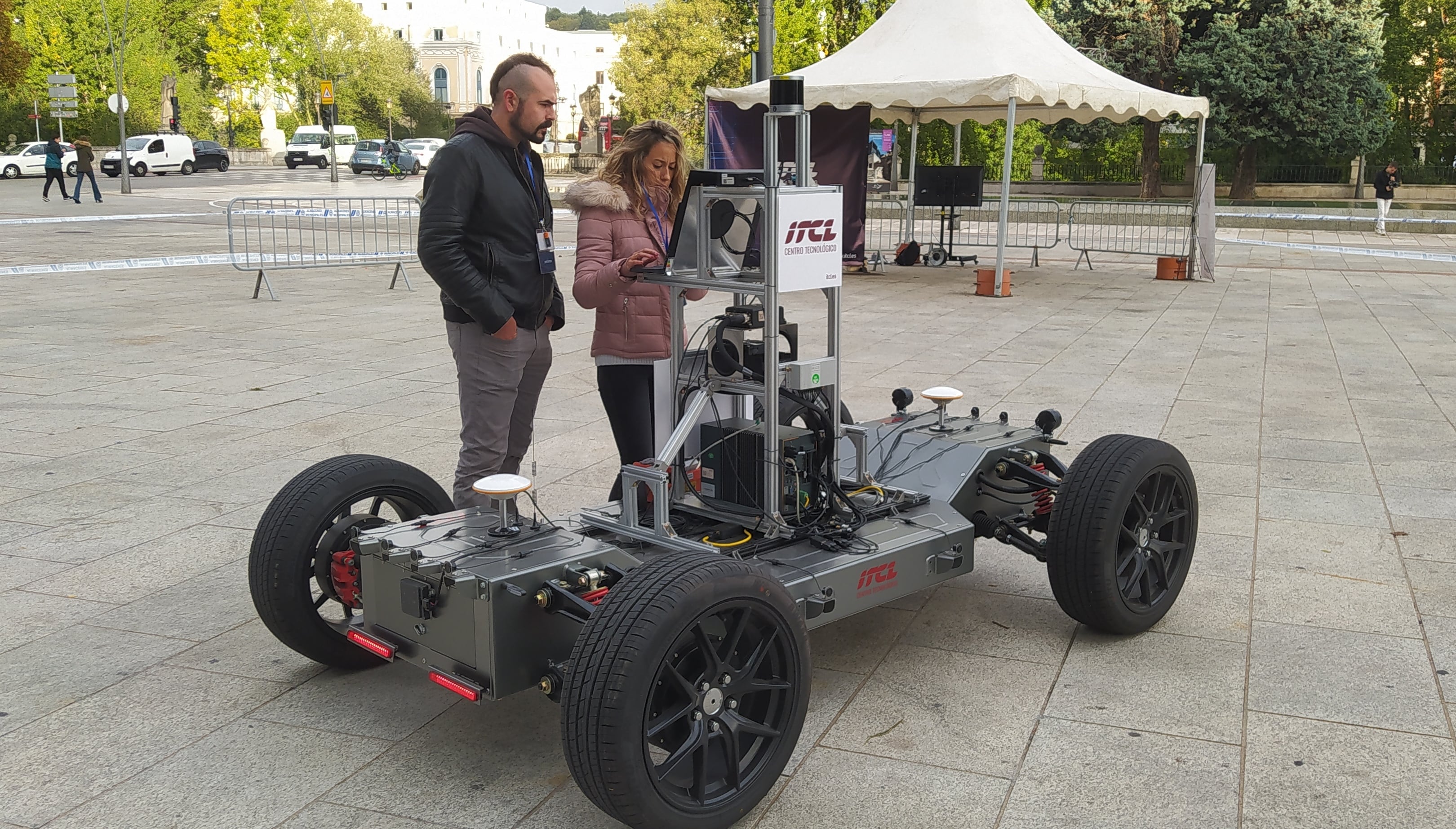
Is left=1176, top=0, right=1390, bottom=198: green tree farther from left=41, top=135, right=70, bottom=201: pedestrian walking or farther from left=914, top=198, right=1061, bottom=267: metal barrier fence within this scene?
left=41, top=135, right=70, bottom=201: pedestrian walking

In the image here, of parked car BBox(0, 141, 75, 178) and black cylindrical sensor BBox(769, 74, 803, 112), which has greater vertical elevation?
parked car BBox(0, 141, 75, 178)

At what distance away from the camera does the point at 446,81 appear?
393 feet

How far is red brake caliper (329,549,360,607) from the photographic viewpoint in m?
3.75

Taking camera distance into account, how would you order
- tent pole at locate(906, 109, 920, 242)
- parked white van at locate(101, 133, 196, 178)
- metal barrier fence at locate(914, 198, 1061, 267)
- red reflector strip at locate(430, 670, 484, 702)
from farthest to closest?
parked white van at locate(101, 133, 196, 178)
metal barrier fence at locate(914, 198, 1061, 267)
tent pole at locate(906, 109, 920, 242)
red reflector strip at locate(430, 670, 484, 702)

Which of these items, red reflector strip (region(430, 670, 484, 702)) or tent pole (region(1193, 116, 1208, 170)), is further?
tent pole (region(1193, 116, 1208, 170))

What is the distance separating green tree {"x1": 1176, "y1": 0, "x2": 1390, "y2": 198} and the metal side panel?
34.2 m

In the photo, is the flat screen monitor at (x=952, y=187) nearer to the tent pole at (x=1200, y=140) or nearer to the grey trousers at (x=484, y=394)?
the tent pole at (x=1200, y=140)

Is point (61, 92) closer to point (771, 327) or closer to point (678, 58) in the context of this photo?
point (678, 58)

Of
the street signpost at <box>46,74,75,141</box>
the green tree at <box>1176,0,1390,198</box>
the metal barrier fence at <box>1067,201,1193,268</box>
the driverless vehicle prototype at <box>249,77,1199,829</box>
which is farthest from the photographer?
the street signpost at <box>46,74,75,141</box>

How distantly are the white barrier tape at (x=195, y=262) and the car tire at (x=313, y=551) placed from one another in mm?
11331

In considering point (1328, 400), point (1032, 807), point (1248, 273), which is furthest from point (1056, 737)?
point (1248, 273)

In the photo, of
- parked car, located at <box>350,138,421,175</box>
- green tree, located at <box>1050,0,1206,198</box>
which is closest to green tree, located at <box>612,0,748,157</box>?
parked car, located at <box>350,138,421,175</box>

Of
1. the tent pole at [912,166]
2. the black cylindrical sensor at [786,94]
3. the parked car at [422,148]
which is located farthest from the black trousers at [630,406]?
the parked car at [422,148]

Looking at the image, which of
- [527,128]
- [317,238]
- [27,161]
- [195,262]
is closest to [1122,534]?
[527,128]
